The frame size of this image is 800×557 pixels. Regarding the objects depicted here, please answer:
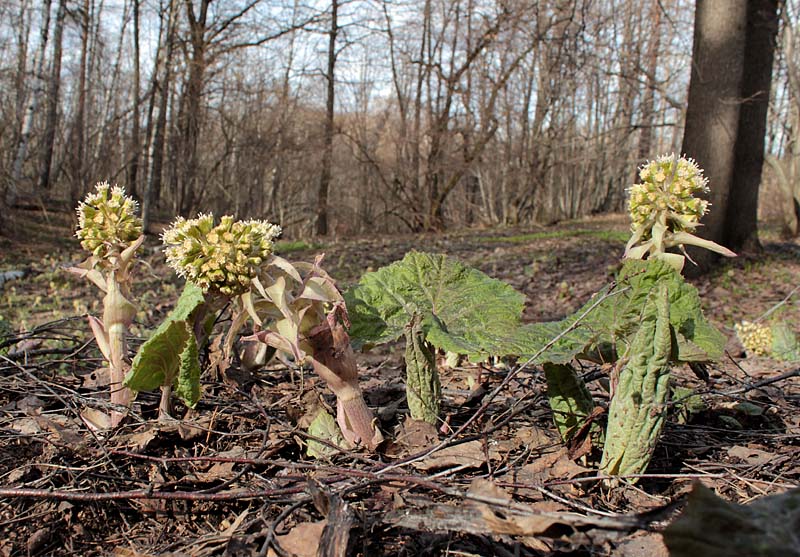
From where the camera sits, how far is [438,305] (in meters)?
1.64

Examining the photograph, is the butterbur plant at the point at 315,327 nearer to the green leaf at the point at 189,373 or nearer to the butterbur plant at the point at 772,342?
the green leaf at the point at 189,373

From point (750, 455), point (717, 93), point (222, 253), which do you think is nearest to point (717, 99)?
point (717, 93)

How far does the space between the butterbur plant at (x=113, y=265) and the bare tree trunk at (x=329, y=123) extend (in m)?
14.8

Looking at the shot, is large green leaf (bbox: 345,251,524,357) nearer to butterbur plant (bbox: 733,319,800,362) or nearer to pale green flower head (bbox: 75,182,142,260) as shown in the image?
pale green flower head (bbox: 75,182,142,260)

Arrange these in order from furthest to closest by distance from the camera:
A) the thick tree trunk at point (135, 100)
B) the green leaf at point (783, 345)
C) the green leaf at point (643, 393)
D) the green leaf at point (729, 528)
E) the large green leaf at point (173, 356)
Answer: the thick tree trunk at point (135, 100), the green leaf at point (783, 345), the large green leaf at point (173, 356), the green leaf at point (643, 393), the green leaf at point (729, 528)

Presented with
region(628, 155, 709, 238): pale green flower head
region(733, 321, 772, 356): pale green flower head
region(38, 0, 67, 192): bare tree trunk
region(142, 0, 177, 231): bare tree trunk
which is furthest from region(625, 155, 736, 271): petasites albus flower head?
region(38, 0, 67, 192): bare tree trunk

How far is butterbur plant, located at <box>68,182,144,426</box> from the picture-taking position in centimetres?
161

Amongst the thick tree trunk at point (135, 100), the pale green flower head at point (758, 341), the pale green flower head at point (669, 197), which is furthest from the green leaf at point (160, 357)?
the thick tree trunk at point (135, 100)

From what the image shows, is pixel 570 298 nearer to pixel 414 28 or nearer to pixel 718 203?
Answer: pixel 718 203

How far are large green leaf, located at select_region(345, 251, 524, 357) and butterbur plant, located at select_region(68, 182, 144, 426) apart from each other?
2.21 ft

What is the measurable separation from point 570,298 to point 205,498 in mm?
5144

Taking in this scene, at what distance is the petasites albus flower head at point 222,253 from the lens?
4.29ft

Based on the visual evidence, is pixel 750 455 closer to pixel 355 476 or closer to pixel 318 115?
pixel 355 476

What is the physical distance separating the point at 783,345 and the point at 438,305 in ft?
9.60
